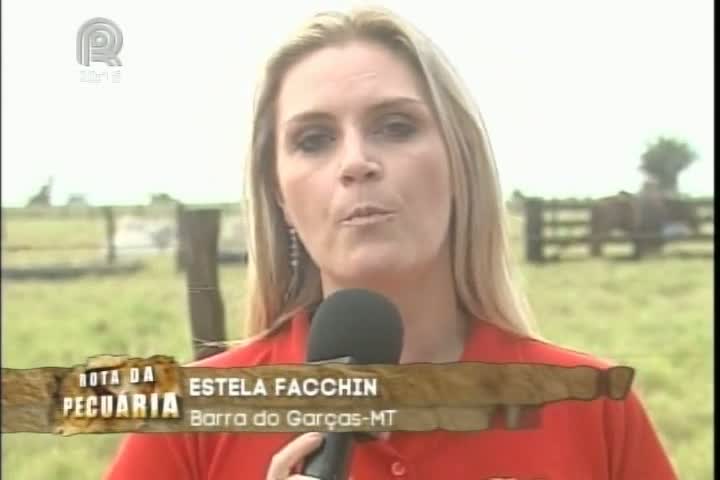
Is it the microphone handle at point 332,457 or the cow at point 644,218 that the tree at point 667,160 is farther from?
the microphone handle at point 332,457

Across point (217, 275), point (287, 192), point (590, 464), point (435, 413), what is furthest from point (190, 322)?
point (590, 464)

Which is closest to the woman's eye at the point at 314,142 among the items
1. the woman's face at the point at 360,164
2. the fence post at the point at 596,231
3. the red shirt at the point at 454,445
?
the woman's face at the point at 360,164

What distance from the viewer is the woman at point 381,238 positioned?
119 inches

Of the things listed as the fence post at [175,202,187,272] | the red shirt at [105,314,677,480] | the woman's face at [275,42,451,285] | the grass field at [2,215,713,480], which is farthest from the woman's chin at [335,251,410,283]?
the fence post at [175,202,187,272]

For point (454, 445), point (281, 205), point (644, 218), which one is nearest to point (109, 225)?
point (281, 205)

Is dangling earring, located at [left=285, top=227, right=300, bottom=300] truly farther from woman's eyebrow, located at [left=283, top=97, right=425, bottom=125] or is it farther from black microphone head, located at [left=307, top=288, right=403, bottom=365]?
woman's eyebrow, located at [left=283, top=97, right=425, bottom=125]

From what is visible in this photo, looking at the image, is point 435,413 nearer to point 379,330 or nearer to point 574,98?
point 379,330

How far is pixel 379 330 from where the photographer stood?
2.96 m

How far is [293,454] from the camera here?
9.78ft

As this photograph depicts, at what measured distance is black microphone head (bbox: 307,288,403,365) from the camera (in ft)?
9.68

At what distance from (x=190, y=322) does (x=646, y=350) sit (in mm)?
1026

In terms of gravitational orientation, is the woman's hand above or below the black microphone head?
below

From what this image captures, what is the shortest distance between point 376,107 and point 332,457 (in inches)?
30.2

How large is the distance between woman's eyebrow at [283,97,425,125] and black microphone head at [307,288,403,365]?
15.4 inches
